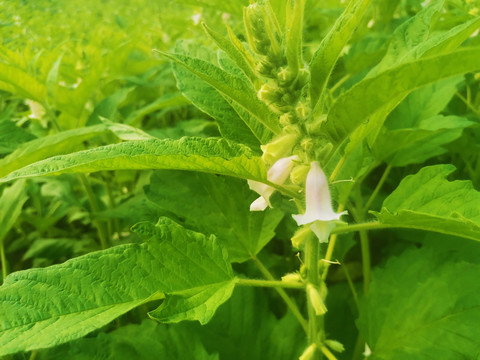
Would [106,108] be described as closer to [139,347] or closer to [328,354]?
[139,347]

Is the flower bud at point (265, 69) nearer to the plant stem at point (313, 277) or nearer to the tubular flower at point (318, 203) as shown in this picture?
the tubular flower at point (318, 203)

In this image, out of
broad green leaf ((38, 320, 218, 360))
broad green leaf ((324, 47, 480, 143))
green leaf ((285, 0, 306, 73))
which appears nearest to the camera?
broad green leaf ((324, 47, 480, 143))

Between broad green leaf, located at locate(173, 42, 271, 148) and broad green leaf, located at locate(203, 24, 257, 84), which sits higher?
broad green leaf, located at locate(203, 24, 257, 84)

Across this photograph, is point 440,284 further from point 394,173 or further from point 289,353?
point 394,173

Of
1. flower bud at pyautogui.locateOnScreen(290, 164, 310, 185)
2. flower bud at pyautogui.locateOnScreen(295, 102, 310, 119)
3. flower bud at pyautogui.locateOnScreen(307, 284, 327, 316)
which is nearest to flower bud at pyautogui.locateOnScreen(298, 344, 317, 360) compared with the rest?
flower bud at pyautogui.locateOnScreen(307, 284, 327, 316)

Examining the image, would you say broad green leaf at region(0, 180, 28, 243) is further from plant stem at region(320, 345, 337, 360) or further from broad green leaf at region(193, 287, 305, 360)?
plant stem at region(320, 345, 337, 360)

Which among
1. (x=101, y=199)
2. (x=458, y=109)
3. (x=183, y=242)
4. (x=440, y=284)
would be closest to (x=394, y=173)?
(x=458, y=109)

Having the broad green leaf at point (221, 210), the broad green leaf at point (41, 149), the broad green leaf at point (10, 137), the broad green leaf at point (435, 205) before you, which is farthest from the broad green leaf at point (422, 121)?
the broad green leaf at point (10, 137)

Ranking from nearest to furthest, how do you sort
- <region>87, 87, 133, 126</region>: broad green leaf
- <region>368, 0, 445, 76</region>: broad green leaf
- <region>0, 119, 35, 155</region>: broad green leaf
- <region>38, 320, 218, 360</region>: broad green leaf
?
<region>368, 0, 445, 76</region>: broad green leaf
<region>38, 320, 218, 360</region>: broad green leaf
<region>0, 119, 35, 155</region>: broad green leaf
<region>87, 87, 133, 126</region>: broad green leaf
